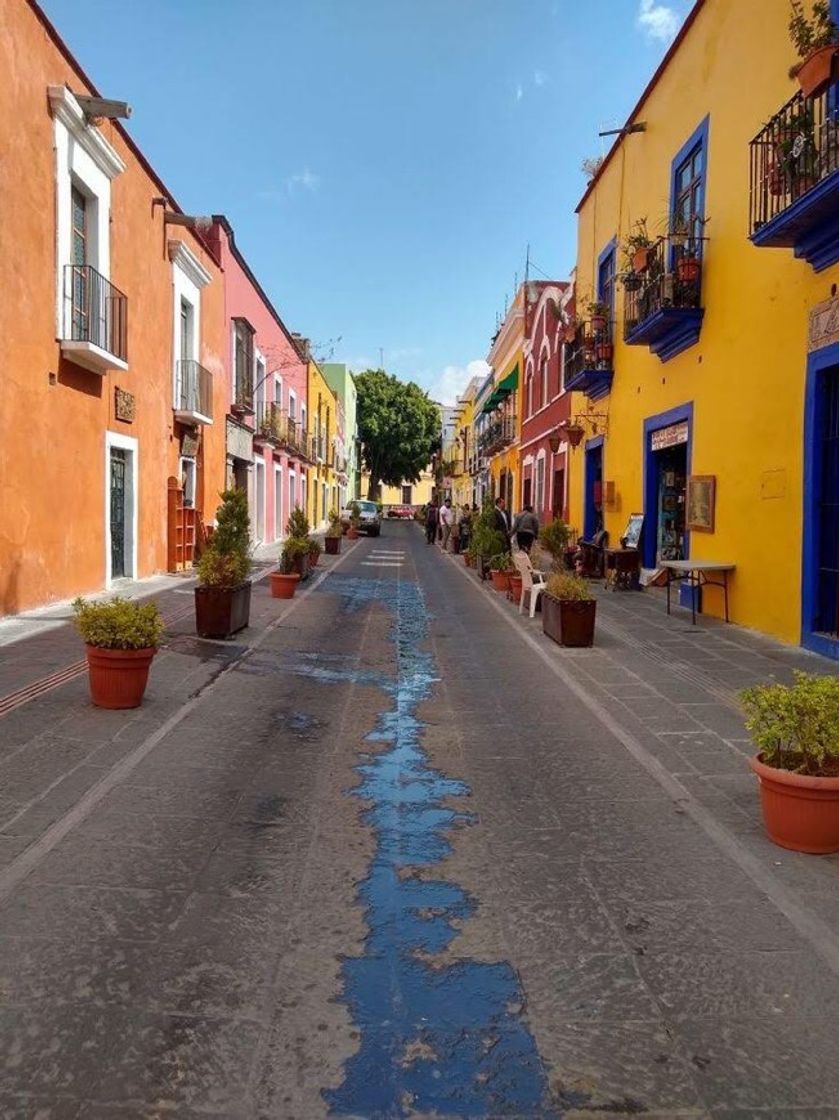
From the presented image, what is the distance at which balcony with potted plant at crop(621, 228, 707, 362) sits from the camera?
447 inches

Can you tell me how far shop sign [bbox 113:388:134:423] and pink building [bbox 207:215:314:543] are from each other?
22.9ft

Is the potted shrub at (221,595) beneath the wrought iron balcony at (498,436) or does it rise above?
beneath

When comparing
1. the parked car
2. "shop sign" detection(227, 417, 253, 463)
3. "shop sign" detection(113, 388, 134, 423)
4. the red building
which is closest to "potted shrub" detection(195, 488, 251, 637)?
"shop sign" detection(113, 388, 134, 423)

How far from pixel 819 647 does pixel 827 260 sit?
11.5 ft

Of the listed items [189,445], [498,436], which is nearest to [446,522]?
[498,436]

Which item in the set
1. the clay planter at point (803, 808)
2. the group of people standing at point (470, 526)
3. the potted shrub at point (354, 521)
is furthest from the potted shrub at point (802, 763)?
the potted shrub at point (354, 521)

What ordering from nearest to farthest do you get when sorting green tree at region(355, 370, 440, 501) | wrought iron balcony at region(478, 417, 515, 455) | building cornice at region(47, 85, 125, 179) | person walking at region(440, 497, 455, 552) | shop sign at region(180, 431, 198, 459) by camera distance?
building cornice at region(47, 85, 125, 179) → shop sign at region(180, 431, 198, 459) → person walking at region(440, 497, 455, 552) → wrought iron balcony at region(478, 417, 515, 455) → green tree at region(355, 370, 440, 501)

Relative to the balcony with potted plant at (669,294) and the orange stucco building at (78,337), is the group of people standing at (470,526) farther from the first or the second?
the orange stucco building at (78,337)

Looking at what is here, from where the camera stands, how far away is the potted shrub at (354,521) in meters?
Result: 34.2

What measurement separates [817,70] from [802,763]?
6256 millimetres

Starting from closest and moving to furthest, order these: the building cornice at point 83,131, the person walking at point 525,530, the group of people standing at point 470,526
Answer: the building cornice at point 83,131 < the group of people standing at point 470,526 < the person walking at point 525,530

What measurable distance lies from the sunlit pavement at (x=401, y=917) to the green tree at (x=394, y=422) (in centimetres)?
5668

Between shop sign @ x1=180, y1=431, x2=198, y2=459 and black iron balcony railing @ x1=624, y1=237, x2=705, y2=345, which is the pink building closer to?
shop sign @ x1=180, y1=431, x2=198, y2=459


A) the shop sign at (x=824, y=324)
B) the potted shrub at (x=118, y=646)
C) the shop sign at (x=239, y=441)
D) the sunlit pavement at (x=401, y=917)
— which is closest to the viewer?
the sunlit pavement at (x=401, y=917)
